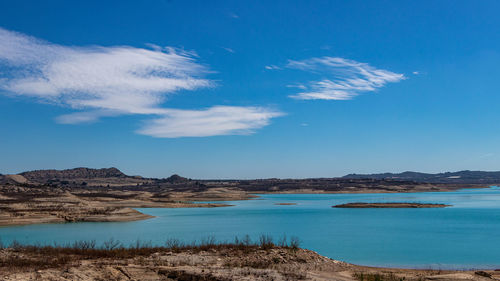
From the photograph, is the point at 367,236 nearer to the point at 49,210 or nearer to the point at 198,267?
the point at 198,267

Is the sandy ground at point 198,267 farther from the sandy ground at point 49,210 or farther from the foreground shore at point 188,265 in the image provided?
the sandy ground at point 49,210

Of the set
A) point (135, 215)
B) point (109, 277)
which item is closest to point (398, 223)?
point (135, 215)

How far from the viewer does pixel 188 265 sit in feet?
58.6

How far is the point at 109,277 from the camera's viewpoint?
14977mm

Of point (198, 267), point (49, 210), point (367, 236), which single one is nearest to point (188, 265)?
point (198, 267)

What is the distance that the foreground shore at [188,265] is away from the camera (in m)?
15.2

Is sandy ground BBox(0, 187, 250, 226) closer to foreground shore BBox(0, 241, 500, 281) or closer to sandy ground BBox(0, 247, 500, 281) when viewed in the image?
foreground shore BBox(0, 241, 500, 281)

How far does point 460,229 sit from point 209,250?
1312 inches

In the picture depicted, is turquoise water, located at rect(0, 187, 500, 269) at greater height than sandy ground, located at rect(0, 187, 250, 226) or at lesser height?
lesser

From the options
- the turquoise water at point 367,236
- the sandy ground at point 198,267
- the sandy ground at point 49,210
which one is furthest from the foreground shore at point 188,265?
the sandy ground at point 49,210

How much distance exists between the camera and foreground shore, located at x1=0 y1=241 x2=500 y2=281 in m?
15.2

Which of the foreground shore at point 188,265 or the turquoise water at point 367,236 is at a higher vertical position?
the foreground shore at point 188,265

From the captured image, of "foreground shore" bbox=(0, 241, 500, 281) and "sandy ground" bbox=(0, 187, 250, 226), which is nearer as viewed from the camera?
"foreground shore" bbox=(0, 241, 500, 281)

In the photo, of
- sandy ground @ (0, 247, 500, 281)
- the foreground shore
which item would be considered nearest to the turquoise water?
the foreground shore
